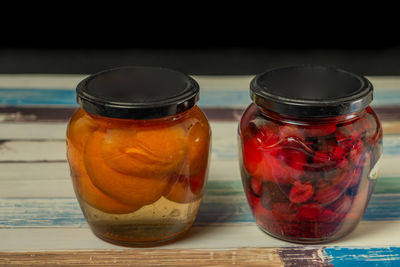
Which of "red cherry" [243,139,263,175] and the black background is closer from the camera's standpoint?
"red cherry" [243,139,263,175]

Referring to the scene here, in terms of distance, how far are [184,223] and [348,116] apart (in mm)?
280

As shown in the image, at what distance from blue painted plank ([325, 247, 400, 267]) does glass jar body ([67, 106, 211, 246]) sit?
21 centimetres

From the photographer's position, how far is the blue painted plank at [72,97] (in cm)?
151

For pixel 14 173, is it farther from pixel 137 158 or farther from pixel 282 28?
pixel 282 28

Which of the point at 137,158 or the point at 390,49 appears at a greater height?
the point at 137,158

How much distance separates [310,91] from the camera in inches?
Result: 38.1

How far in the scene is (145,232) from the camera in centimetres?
98

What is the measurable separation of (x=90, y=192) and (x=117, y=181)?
5cm

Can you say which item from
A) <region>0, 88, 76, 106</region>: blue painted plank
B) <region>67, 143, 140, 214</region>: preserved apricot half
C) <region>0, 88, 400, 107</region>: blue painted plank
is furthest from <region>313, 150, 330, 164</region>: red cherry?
<region>0, 88, 76, 106</region>: blue painted plank

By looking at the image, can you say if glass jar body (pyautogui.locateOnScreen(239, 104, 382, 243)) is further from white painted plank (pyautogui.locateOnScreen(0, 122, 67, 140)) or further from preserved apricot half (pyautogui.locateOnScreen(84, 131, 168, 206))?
white painted plank (pyautogui.locateOnScreen(0, 122, 67, 140))

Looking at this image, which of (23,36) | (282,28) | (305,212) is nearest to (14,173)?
(305,212)

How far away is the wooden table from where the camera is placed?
0.96 metres

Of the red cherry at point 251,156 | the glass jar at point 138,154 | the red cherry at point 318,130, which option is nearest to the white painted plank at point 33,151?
the glass jar at point 138,154

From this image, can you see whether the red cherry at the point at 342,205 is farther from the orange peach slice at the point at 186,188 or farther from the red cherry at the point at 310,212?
the orange peach slice at the point at 186,188
